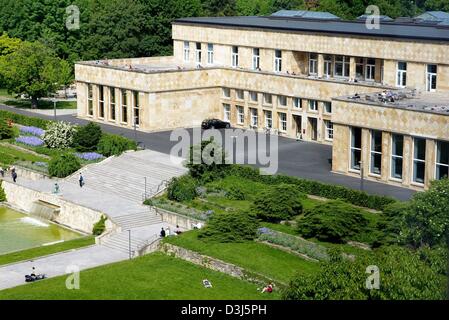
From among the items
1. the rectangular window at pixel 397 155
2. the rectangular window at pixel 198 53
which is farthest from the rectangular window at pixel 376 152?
the rectangular window at pixel 198 53

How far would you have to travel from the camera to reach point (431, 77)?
5931cm

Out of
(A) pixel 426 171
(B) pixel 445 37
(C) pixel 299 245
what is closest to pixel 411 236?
(C) pixel 299 245

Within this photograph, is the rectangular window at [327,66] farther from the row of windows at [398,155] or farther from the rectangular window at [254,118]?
the row of windows at [398,155]

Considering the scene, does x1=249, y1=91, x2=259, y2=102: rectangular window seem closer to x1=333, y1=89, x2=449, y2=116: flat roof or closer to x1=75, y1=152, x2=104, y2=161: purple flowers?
x1=333, y1=89, x2=449, y2=116: flat roof

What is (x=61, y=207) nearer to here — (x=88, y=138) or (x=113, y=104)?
(x=88, y=138)

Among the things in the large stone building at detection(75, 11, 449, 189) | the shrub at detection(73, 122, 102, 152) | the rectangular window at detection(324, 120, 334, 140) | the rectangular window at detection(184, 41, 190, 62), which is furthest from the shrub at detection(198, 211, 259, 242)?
the rectangular window at detection(184, 41, 190, 62)

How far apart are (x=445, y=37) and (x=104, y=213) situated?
1022 inches

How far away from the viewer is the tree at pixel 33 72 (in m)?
81.6

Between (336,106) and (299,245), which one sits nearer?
(299,245)

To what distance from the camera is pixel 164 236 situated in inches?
1871

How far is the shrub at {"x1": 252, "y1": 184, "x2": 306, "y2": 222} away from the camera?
47.2 metres

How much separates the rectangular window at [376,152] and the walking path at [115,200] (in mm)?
13086

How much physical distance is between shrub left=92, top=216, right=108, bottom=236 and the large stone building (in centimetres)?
1556
